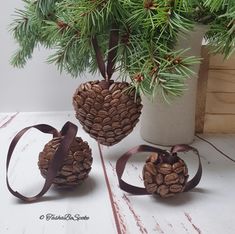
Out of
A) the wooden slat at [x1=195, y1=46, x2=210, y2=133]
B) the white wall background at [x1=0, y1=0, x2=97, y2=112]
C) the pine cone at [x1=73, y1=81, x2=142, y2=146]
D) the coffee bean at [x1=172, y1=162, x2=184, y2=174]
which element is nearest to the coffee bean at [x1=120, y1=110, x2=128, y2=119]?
the pine cone at [x1=73, y1=81, x2=142, y2=146]

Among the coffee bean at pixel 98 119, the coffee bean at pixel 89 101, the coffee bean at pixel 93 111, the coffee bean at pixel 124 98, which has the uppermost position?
the coffee bean at pixel 124 98

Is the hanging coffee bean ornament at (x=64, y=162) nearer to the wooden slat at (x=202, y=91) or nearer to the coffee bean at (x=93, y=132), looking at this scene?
the coffee bean at (x=93, y=132)

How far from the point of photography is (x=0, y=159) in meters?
0.49

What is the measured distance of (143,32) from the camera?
0.42 metres

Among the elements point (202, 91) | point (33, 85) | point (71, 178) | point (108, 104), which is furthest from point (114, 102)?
point (33, 85)

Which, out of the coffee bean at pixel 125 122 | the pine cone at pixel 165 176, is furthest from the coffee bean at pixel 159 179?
the coffee bean at pixel 125 122

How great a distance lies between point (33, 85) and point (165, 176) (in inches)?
18.9

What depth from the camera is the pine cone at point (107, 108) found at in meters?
0.44

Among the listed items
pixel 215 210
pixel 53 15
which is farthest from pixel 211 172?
pixel 53 15

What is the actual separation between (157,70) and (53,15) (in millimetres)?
206

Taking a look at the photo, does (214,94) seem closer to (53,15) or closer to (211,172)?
(211,172)

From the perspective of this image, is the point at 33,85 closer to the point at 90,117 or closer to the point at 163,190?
the point at 90,117

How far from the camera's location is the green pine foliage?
371 millimetres

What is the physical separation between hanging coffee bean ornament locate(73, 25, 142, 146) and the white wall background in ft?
0.99
